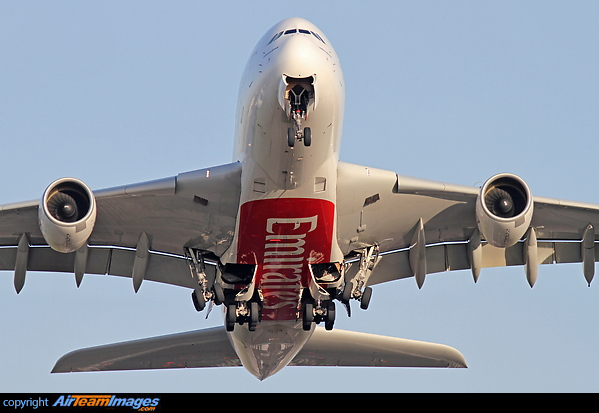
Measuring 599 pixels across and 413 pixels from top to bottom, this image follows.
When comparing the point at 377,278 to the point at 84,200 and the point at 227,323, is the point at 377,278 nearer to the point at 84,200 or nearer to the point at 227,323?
the point at 227,323

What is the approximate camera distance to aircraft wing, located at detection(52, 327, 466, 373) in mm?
23156

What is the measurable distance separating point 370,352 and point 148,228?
7.13 metres

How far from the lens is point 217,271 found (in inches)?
824

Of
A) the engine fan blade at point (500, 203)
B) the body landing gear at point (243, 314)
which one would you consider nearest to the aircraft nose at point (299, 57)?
the engine fan blade at point (500, 203)

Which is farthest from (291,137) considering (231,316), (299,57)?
(231,316)

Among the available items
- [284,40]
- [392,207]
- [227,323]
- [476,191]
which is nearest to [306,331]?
[227,323]

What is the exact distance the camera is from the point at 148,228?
21.1 meters

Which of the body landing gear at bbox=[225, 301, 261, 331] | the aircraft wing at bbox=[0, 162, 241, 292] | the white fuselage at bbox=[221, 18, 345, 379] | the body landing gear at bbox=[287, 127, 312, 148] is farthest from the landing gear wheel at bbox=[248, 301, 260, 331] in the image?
the body landing gear at bbox=[287, 127, 312, 148]

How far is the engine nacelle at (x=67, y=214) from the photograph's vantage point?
1841cm

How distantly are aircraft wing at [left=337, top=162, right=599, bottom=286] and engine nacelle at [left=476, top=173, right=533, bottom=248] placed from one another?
746mm
